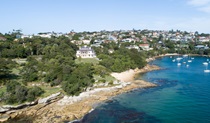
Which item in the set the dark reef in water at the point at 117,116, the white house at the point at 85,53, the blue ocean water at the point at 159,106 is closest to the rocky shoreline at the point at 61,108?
the dark reef in water at the point at 117,116

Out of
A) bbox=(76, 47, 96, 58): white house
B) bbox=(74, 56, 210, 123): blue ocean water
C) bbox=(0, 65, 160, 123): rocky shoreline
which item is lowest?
bbox=(74, 56, 210, 123): blue ocean water

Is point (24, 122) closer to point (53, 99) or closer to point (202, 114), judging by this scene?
point (53, 99)

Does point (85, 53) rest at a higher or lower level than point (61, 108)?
higher

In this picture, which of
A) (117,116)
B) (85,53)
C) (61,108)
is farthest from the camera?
(85,53)

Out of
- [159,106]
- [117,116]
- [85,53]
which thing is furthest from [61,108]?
[85,53]

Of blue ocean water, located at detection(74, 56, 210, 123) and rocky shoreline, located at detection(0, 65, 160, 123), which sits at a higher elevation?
rocky shoreline, located at detection(0, 65, 160, 123)

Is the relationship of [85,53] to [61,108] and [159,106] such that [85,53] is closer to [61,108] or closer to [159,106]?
[61,108]

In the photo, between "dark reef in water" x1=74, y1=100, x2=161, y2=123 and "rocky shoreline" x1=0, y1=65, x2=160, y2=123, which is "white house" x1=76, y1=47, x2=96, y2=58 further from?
"dark reef in water" x1=74, y1=100, x2=161, y2=123

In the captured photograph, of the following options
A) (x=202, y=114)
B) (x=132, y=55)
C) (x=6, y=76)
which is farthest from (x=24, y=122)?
(x=132, y=55)

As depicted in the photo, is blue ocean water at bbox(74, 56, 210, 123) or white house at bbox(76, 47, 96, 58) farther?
white house at bbox(76, 47, 96, 58)

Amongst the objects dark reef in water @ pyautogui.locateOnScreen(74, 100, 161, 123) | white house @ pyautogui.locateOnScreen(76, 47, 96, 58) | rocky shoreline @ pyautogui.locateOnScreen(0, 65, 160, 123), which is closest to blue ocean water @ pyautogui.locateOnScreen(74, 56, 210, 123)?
dark reef in water @ pyautogui.locateOnScreen(74, 100, 161, 123)

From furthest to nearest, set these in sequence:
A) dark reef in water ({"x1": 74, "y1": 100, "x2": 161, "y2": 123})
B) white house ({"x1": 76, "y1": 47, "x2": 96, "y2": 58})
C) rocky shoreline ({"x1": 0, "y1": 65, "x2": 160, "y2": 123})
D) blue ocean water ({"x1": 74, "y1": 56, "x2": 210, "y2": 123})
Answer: white house ({"x1": 76, "y1": 47, "x2": 96, "y2": 58}) < blue ocean water ({"x1": 74, "y1": 56, "x2": 210, "y2": 123}) < rocky shoreline ({"x1": 0, "y1": 65, "x2": 160, "y2": 123}) < dark reef in water ({"x1": 74, "y1": 100, "x2": 161, "y2": 123})
